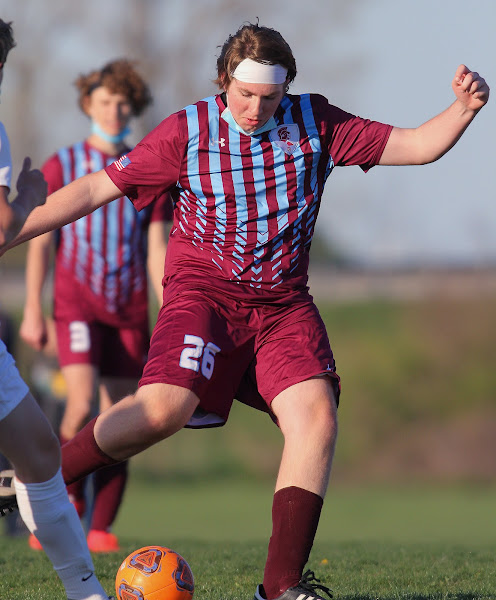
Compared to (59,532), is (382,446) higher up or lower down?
lower down

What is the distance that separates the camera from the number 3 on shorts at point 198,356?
4.32m

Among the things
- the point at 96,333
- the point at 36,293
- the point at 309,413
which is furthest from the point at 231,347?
the point at 36,293

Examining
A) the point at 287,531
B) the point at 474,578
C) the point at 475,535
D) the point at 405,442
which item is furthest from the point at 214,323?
the point at 405,442

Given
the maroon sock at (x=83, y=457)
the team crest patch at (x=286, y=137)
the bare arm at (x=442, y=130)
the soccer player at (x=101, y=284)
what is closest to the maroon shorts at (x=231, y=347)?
the maroon sock at (x=83, y=457)

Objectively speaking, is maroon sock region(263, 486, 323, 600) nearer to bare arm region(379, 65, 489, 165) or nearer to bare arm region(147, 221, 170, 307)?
bare arm region(379, 65, 489, 165)

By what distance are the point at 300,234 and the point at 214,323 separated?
544mm

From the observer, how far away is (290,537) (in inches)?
163

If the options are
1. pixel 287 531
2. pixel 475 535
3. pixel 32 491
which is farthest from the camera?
pixel 475 535

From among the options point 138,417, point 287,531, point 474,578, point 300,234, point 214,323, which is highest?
point 300,234

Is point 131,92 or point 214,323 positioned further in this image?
point 131,92

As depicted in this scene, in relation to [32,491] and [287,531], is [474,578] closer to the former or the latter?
[287,531]

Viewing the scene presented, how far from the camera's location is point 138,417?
431 centimetres

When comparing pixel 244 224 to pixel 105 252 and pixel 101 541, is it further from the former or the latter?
pixel 101 541

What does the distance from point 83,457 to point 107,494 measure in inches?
77.7
